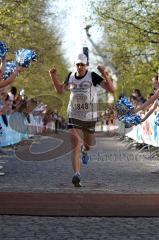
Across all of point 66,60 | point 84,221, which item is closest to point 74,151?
point 84,221

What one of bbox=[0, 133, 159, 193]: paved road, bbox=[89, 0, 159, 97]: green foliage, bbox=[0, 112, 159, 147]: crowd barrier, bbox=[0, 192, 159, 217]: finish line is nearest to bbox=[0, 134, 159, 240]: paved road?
bbox=[0, 133, 159, 193]: paved road

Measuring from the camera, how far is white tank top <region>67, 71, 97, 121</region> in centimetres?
1043

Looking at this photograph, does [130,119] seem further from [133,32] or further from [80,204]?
[133,32]

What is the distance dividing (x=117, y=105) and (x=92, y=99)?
786 millimetres

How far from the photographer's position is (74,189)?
9672 millimetres

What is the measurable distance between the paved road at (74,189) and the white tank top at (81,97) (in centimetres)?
116

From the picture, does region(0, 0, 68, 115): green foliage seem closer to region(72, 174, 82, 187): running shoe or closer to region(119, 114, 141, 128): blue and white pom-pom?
region(119, 114, 141, 128): blue and white pom-pom

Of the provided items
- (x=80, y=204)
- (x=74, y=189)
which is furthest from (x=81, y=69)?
(x=80, y=204)

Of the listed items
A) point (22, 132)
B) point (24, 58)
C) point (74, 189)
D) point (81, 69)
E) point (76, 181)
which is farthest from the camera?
point (22, 132)

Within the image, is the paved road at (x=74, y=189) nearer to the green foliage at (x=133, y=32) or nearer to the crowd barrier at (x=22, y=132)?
the crowd barrier at (x=22, y=132)

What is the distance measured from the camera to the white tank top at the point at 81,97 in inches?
411

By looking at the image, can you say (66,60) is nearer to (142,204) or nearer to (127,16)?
(127,16)

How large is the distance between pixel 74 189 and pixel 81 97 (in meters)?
1.62

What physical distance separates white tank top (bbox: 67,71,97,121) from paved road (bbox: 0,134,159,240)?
45.6 inches
